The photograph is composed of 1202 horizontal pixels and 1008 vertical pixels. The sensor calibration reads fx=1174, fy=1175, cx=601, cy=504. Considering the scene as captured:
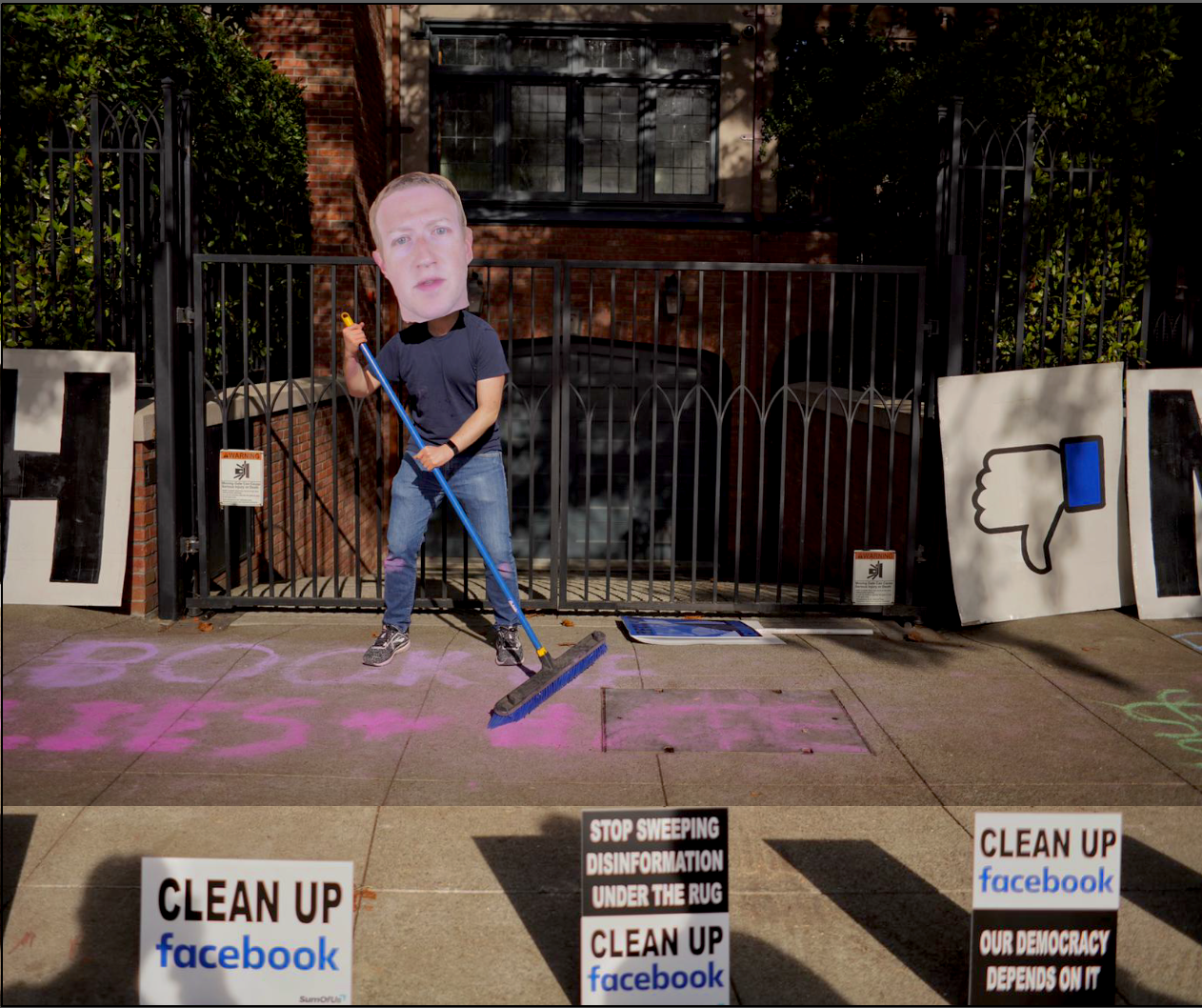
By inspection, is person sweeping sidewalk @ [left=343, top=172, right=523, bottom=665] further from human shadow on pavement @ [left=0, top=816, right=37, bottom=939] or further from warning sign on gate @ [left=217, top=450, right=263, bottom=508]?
human shadow on pavement @ [left=0, top=816, right=37, bottom=939]

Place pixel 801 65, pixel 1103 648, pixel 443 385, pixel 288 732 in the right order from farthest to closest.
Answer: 1. pixel 801 65
2. pixel 1103 648
3. pixel 443 385
4. pixel 288 732

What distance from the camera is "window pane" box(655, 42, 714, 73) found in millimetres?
14008

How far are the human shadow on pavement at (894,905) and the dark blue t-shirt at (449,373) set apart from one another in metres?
3.04

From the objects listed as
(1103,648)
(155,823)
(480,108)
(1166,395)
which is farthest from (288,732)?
(480,108)

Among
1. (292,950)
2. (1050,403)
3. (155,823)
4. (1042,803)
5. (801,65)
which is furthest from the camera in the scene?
(801,65)

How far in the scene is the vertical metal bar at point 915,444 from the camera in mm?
7418

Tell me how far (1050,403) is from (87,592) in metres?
6.03

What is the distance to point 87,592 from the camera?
23.1 ft

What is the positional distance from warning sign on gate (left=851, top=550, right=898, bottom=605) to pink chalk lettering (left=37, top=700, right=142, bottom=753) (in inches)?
172

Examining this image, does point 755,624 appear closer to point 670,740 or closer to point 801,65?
point 670,740

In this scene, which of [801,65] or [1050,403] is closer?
[1050,403]

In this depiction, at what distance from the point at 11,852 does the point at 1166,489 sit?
671cm

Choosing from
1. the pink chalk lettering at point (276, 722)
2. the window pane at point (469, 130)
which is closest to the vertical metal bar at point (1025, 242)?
the pink chalk lettering at point (276, 722)

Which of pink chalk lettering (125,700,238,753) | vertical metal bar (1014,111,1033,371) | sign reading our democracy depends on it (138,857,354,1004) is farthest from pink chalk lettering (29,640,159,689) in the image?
vertical metal bar (1014,111,1033,371)
